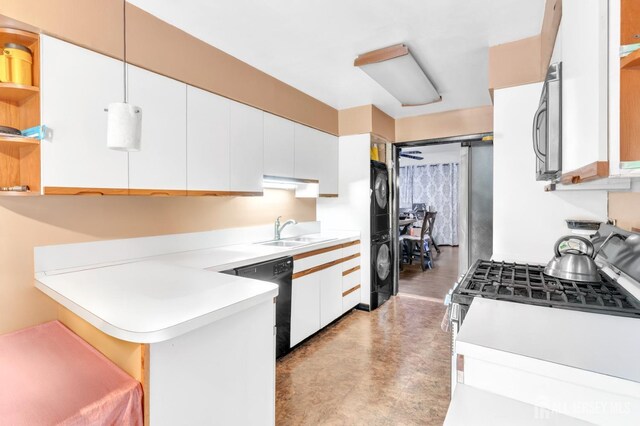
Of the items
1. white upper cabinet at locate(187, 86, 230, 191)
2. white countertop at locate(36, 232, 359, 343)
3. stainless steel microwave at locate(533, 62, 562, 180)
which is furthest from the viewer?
white upper cabinet at locate(187, 86, 230, 191)

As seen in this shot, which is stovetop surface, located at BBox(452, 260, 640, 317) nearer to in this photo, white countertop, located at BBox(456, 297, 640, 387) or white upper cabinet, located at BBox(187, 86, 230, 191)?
white countertop, located at BBox(456, 297, 640, 387)

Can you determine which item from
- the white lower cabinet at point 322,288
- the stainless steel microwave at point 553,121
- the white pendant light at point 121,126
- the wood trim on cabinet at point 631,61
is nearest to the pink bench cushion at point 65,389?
the white pendant light at point 121,126

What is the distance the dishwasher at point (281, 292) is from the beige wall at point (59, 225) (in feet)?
2.12

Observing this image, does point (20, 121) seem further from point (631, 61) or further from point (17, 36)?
point (631, 61)

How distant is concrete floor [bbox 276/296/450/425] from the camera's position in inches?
76.4

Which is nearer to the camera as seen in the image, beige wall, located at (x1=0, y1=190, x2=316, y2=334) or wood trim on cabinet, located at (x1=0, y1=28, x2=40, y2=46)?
wood trim on cabinet, located at (x1=0, y1=28, x2=40, y2=46)

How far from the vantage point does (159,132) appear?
1925mm

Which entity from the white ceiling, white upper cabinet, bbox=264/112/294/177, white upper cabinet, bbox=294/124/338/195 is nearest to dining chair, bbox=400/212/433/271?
white upper cabinet, bbox=294/124/338/195

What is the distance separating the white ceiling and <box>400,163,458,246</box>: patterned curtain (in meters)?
5.80

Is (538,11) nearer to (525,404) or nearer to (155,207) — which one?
(525,404)

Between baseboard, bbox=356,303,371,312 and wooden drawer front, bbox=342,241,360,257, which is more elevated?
wooden drawer front, bbox=342,241,360,257

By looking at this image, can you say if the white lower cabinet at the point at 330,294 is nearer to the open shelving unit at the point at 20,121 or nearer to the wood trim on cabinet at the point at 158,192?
the wood trim on cabinet at the point at 158,192

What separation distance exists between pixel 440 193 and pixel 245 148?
7.04m

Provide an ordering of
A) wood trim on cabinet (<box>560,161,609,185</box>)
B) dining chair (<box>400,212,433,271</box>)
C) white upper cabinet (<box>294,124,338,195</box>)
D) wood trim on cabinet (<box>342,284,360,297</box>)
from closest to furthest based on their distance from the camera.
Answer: wood trim on cabinet (<box>560,161,609,185</box>) → white upper cabinet (<box>294,124,338,195</box>) → wood trim on cabinet (<box>342,284,360,297</box>) → dining chair (<box>400,212,433,271</box>)
